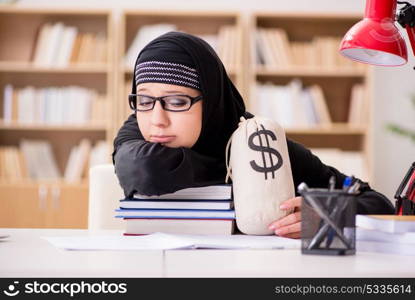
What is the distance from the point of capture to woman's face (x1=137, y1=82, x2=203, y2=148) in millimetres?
1409

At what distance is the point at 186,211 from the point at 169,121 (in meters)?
0.20

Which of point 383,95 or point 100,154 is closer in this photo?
point 100,154

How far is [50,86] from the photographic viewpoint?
15.5ft

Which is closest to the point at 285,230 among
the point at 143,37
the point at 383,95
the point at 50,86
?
the point at 143,37

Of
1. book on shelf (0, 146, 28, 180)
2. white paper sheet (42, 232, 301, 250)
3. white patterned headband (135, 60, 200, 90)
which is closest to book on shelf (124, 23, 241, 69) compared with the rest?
book on shelf (0, 146, 28, 180)

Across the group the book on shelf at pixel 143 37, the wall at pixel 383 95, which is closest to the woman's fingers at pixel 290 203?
the book on shelf at pixel 143 37

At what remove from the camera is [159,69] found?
1431 mm

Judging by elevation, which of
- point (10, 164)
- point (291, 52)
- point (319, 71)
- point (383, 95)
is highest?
point (291, 52)

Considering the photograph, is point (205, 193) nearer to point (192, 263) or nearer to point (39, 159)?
point (192, 263)

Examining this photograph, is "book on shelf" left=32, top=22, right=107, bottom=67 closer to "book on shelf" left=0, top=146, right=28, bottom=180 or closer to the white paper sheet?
"book on shelf" left=0, top=146, right=28, bottom=180

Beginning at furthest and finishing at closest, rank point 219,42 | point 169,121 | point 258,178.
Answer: point 219,42 < point 169,121 < point 258,178

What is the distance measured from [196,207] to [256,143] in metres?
0.18

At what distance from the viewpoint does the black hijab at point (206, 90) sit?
4.76 feet

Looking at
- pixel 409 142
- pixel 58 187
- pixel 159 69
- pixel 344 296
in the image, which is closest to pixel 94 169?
pixel 159 69
